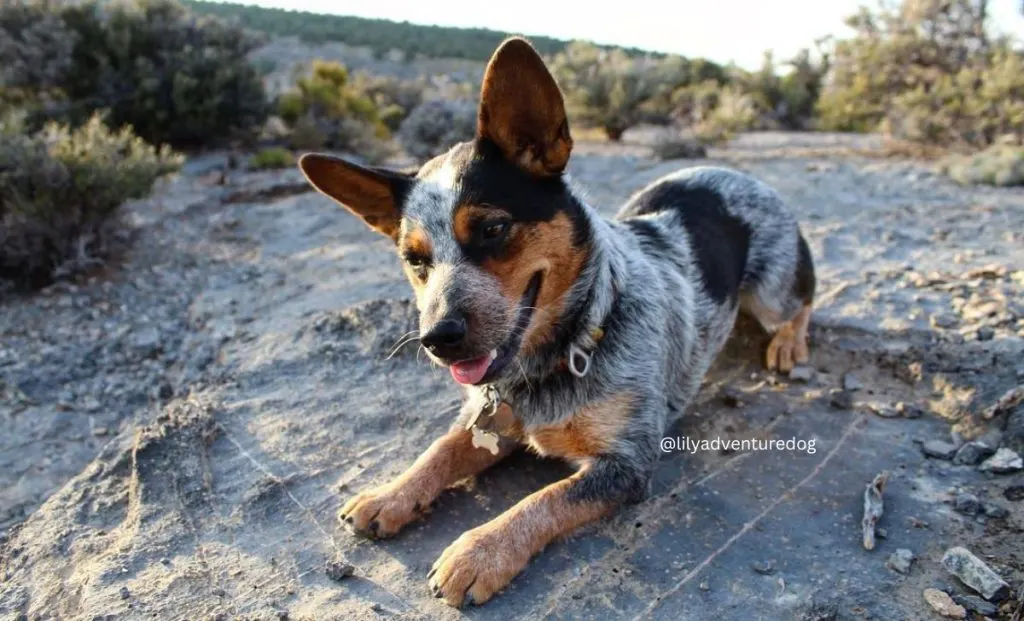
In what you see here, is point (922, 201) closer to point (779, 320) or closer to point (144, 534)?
point (779, 320)

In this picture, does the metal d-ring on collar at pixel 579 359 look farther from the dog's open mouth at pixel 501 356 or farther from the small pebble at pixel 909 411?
the small pebble at pixel 909 411

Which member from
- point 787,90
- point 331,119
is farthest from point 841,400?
point 787,90

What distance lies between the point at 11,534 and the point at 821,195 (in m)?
7.50

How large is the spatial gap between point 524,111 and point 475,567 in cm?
174

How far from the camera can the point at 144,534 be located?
120 inches

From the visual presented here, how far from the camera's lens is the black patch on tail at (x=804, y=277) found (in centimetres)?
457

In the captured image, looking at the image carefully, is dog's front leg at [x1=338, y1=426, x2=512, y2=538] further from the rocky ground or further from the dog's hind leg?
the dog's hind leg

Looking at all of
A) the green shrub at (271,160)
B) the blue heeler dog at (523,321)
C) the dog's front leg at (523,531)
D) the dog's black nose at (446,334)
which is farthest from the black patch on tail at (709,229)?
the green shrub at (271,160)

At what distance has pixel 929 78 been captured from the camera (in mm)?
11102

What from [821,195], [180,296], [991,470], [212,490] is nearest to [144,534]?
[212,490]

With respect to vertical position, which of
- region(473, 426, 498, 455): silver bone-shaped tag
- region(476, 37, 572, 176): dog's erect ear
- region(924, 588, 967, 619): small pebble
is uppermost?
region(476, 37, 572, 176): dog's erect ear

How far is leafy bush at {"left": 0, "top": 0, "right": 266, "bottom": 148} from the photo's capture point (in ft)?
30.7

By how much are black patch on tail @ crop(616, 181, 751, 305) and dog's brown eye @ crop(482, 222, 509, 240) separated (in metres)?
1.42

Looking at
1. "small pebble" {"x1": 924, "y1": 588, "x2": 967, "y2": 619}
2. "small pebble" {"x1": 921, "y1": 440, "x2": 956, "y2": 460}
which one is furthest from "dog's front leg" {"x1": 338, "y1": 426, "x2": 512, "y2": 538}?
"small pebble" {"x1": 921, "y1": 440, "x2": 956, "y2": 460}
